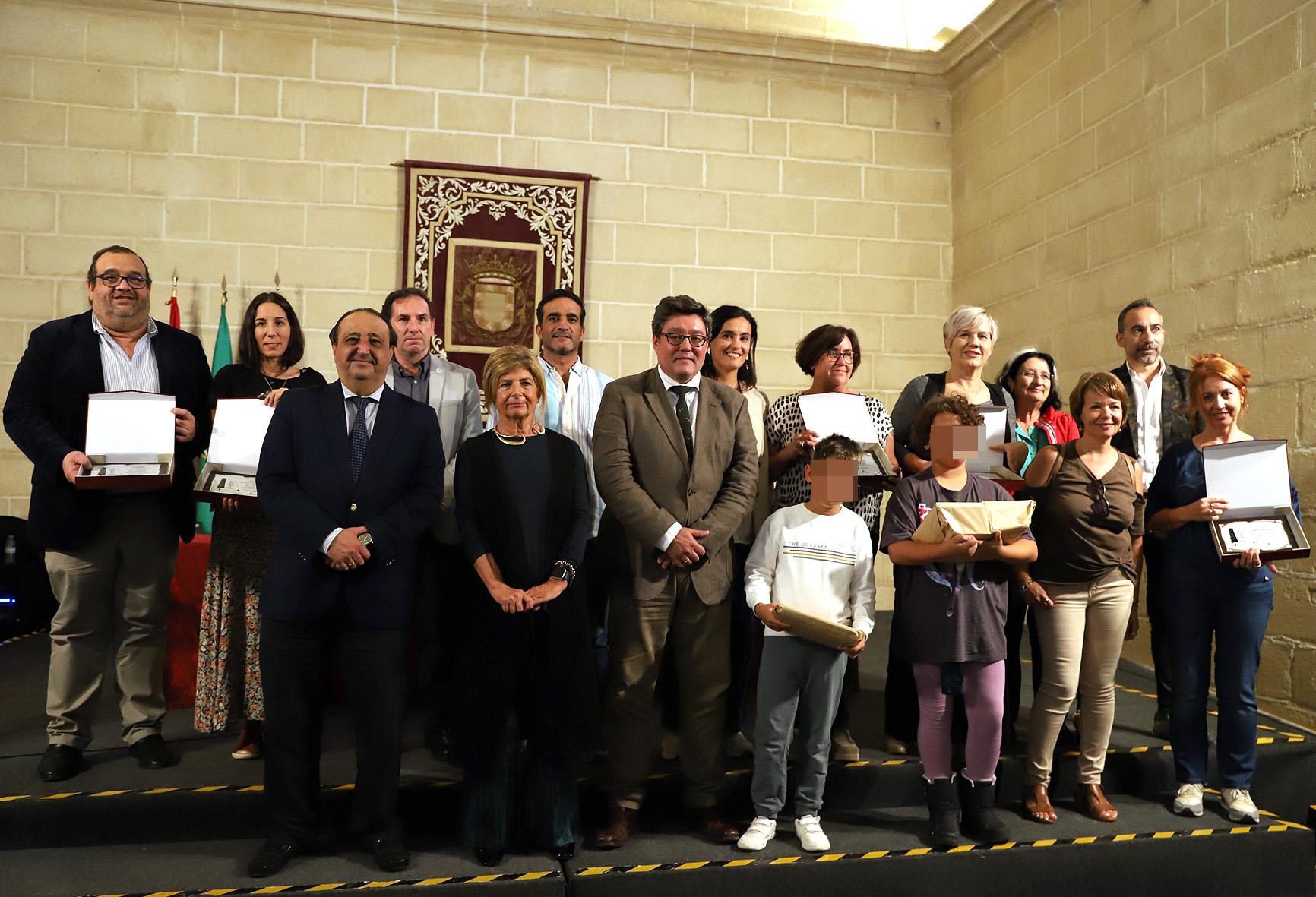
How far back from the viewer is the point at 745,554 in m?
3.12

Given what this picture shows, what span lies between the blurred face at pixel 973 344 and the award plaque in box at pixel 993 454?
0.24 m

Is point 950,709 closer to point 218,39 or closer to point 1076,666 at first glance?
point 1076,666

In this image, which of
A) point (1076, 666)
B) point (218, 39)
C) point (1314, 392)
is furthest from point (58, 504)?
point (1314, 392)

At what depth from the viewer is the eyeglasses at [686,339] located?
2.83 metres

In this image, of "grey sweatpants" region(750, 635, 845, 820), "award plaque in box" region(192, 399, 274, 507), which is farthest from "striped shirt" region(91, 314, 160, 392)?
"grey sweatpants" region(750, 635, 845, 820)

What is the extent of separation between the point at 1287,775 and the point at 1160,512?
3.80ft

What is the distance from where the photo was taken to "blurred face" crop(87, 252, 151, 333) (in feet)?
9.60

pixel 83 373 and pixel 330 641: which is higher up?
pixel 83 373

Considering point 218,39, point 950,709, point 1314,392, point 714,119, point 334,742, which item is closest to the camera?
point 950,709

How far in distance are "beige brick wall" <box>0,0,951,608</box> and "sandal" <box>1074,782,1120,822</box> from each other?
3.48m

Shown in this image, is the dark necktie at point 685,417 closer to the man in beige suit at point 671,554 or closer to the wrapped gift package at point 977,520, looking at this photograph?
the man in beige suit at point 671,554

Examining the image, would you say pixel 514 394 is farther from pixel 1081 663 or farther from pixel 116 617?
pixel 1081 663

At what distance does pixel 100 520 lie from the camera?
115 inches

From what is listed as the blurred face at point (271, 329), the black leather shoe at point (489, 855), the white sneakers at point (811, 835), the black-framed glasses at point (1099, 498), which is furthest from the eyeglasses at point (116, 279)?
the black-framed glasses at point (1099, 498)
